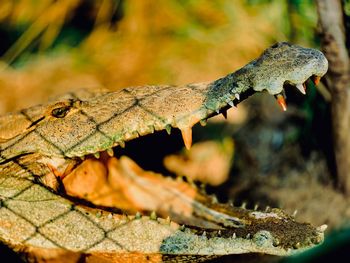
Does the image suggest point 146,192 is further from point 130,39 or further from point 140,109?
point 130,39

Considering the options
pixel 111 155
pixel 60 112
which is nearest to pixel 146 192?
pixel 111 155

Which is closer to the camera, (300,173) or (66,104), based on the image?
(66,104)

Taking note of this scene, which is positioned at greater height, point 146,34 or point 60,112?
point 146,34

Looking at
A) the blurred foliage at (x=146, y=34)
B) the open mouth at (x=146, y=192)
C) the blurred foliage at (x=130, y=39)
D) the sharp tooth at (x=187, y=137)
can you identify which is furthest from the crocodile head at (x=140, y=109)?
the blurred foliage at (x=146, y=34)

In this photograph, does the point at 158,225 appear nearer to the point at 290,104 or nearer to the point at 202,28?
the point at 290,104

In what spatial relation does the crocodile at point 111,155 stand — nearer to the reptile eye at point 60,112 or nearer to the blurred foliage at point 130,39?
the reptile eye at point 60,112

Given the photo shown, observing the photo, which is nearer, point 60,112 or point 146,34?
point 60,112

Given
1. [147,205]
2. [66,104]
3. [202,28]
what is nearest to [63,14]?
[202,28]
